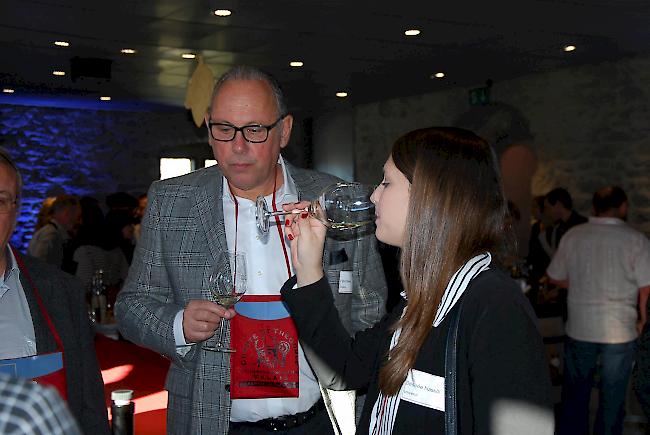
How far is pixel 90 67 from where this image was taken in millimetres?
8648

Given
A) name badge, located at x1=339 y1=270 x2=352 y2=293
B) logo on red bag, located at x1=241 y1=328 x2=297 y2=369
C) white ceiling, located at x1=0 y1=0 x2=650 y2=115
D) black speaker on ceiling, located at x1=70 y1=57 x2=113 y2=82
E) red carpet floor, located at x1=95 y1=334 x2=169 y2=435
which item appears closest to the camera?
logo on red bag, located at x1=241 y1=328 x2=297 y2=369

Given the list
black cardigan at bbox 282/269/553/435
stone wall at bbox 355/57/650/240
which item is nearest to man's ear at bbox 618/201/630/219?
stone wall at bbox 355/57/650/240

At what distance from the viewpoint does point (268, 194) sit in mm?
2297

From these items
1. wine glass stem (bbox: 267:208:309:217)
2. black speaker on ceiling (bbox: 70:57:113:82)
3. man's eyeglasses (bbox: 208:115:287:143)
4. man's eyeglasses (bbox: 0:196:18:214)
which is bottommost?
wine glass stem (bbox: 267:208:309:217)

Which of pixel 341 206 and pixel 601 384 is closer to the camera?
pixel 341 206

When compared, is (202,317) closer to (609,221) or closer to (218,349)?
(218,349)

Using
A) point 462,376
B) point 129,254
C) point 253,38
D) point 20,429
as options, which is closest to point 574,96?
point 253,38

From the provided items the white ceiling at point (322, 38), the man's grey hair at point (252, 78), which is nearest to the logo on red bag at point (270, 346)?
the man's grey hair at point (252, 78)

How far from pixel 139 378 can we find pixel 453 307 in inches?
90.6

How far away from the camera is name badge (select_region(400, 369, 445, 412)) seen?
4.81ft

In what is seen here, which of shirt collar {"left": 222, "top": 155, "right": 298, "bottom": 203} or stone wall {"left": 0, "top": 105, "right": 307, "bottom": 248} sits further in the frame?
stone wall {"left": 0, "top": 105, "right": 307, "bottom": 248}

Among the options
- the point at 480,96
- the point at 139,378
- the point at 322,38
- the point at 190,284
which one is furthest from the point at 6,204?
the point at 480,96

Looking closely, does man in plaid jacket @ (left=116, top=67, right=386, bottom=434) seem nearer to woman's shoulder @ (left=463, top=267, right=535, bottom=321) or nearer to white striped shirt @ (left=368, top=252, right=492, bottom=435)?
white striped shirt @ (left=368, top=252, right=492, bottom=435)

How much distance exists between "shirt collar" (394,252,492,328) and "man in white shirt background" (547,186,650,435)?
3882mm
